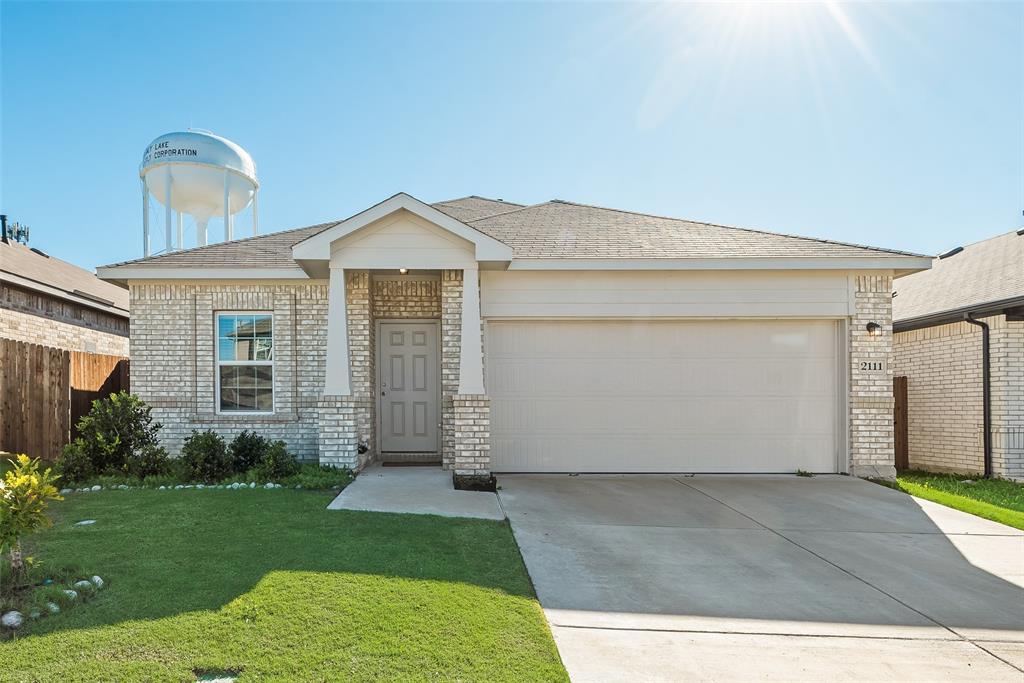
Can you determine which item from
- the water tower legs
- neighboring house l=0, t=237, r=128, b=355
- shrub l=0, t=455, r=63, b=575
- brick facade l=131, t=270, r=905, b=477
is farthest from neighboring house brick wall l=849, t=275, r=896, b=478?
the water tower legs

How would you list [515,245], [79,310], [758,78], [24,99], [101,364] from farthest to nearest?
[79,310], [101,364], [24,99], [515,245], [758,78]

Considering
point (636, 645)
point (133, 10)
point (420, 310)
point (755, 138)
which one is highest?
point (133, 10)

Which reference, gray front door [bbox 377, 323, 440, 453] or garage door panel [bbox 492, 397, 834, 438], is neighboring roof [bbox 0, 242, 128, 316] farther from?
garage door panel [bbox 492, 397, 834, 438]

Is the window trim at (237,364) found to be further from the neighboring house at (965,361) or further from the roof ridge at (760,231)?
the neighboring house at (965,361)

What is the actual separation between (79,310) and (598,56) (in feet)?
41.7

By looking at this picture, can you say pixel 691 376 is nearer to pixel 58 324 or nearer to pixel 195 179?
pixel 58 324

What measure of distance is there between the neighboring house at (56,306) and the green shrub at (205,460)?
20.9 feet

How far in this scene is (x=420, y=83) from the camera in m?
9.22

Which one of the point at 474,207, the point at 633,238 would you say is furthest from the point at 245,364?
the point at 633,238

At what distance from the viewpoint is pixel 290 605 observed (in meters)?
3.67

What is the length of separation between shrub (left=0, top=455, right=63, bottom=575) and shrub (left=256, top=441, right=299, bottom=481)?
3.70 meters

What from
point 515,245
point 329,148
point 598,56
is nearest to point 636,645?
point 515,245

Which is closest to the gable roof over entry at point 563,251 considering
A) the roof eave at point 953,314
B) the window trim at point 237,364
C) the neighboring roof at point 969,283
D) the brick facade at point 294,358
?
the brick facade at point 294,358

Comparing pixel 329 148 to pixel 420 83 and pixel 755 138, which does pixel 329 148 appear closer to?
pixel 420 83
